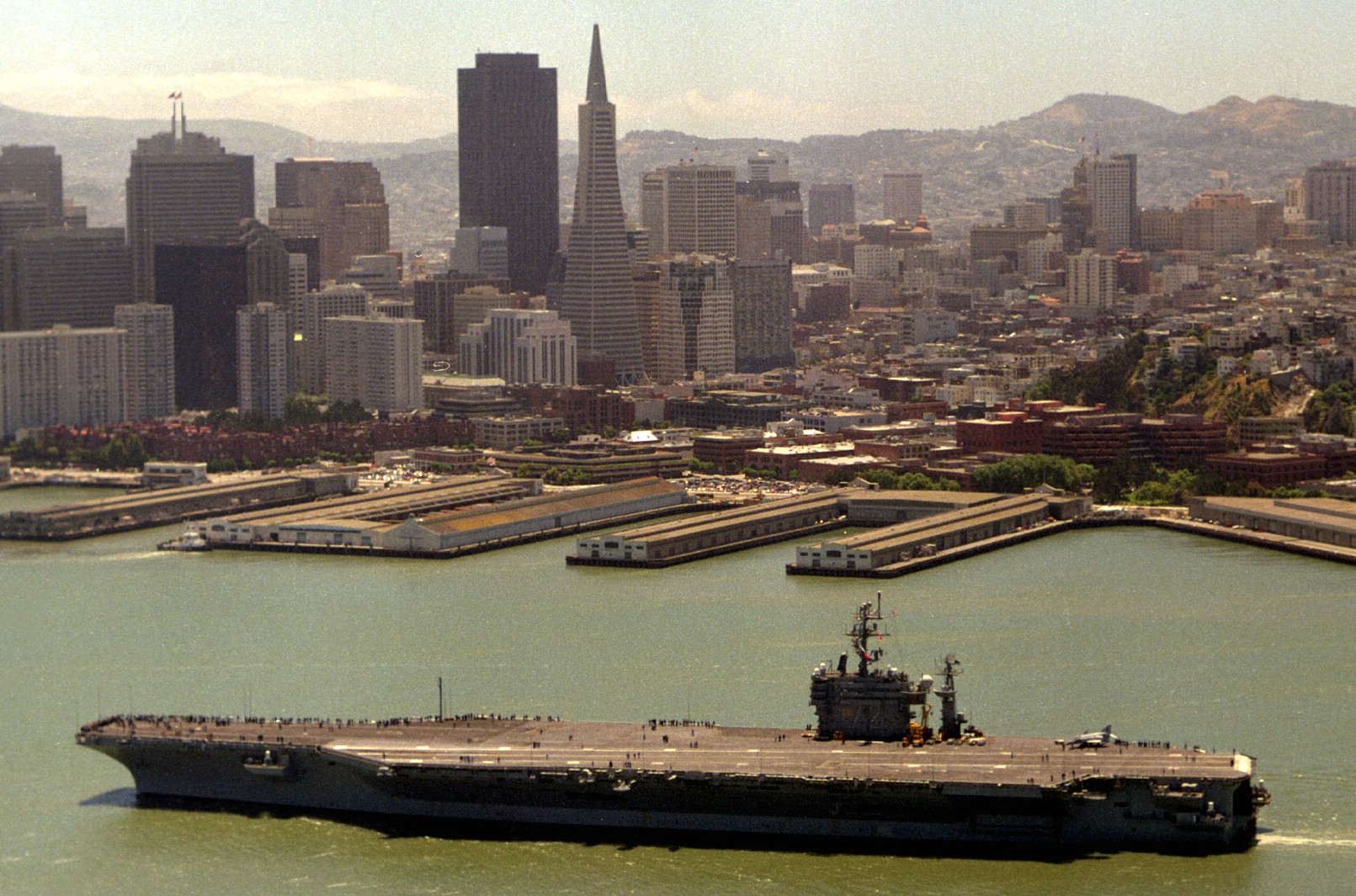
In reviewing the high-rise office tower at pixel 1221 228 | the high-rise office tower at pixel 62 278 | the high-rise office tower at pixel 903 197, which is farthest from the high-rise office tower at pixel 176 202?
the high-rise office tower at pixel 903 197

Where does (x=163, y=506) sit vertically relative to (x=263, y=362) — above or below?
below

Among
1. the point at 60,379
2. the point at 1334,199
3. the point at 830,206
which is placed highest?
the point at 830,206

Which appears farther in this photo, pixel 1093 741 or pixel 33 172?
pixel 33 172

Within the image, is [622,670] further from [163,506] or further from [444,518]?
[163,506]

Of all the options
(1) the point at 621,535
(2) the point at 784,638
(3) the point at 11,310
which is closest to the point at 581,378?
(3) the point at 11,310

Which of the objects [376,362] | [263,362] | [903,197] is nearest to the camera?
Answer: [263,362]

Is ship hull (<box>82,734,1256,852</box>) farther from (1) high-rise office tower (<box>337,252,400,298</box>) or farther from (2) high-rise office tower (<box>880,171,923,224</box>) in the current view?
(2) high-rise office tower (<box>880,171,923,224</box>)

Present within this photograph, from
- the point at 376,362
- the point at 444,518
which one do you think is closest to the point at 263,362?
the point at 376,362
